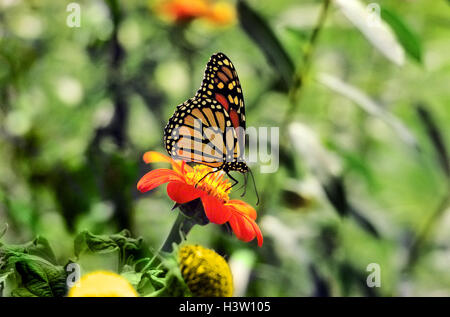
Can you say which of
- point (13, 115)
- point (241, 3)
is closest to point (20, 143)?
point (13, 115)

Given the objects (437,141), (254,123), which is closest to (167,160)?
(254,123)

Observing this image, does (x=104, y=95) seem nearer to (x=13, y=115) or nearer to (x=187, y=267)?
(x=13, y=115)

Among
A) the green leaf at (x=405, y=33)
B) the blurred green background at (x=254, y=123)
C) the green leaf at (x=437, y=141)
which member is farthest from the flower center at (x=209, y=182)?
the green leaf at (x=437, y=141)

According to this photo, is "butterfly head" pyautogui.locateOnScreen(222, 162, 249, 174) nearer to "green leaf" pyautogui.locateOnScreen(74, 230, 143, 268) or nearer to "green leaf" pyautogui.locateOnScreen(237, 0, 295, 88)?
"green leaf" pyautogui.locateOnScreen(74, 230, 143, 268)

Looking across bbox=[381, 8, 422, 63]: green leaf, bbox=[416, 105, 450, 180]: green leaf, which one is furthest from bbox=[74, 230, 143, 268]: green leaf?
bbox=[416, 105, 450, 180]: green leaf

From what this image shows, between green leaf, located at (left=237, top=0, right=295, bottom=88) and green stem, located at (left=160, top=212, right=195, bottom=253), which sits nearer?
green stem, located at (left=160, top=212, right=195, bottom=253)

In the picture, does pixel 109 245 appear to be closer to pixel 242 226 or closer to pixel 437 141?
pixel 242 226
